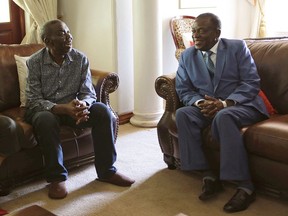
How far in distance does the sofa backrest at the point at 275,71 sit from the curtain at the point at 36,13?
219cm

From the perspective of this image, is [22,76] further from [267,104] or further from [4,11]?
[267,104]

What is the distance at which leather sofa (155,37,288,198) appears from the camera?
83.0 inches

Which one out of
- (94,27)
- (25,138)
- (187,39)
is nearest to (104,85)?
(25,138)

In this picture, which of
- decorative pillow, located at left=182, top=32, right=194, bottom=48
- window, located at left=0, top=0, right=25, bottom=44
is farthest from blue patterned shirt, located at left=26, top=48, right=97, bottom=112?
decorative pillow, located at left=182, top=32, right=194, bottom=48

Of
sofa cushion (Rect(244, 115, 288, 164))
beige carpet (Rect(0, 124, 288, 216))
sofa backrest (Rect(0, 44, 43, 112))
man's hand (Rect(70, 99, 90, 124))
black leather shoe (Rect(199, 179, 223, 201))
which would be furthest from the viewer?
sofa backrest (Rect(0, 44, 43, 112))

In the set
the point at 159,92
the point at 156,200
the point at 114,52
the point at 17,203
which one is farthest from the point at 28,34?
the point at 156,200

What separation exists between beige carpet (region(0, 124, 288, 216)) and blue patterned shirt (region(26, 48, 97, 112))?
529 mm

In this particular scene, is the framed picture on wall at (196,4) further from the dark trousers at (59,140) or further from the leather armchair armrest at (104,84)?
the dark trousers at (59,140)

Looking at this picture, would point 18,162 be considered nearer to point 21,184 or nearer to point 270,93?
point 21,184

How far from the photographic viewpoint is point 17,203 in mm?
2305

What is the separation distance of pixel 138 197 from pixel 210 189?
0.42 meters

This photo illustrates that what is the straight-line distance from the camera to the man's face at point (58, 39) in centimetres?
248

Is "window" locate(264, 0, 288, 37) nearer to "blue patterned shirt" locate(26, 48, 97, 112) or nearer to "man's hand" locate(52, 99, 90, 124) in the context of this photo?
"blue patterned shirt" locate(26, 48, 97, 112)

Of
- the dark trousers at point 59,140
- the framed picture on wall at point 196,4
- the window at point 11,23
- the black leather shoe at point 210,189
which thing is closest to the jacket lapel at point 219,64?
the black leather shoe at point 210,189
